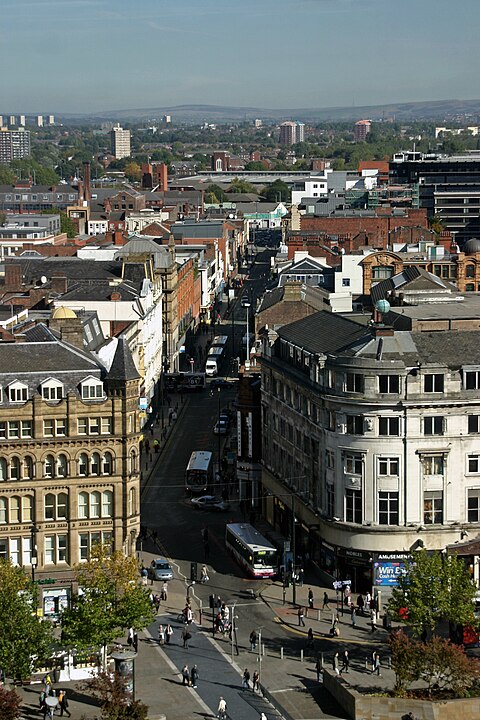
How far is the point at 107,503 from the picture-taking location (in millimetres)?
97250

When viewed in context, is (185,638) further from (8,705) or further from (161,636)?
(8,705)

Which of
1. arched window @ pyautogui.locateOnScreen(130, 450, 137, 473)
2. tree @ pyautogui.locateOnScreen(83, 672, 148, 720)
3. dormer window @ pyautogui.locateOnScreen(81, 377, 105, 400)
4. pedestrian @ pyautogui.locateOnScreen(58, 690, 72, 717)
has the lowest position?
pedestrian @ pyautogui.locateOnScreen(58, 690, 72, 717)

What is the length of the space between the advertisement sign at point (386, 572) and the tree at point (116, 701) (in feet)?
80.1

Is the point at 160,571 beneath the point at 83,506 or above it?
beneath

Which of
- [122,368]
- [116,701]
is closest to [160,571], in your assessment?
[122,368]

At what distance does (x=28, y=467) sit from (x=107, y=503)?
5.12 meters

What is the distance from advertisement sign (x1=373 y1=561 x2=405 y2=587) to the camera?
96.9 meters

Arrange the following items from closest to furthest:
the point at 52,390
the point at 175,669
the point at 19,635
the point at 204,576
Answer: the point at 19,635
the point at 175,669
the point at 52,390
the point at 204,576

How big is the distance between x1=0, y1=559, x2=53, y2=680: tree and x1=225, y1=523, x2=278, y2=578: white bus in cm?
2256

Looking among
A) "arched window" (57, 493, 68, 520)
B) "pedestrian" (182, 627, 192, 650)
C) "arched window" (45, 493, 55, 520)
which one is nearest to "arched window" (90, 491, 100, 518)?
"arched window" (57, 493, 68, 520)

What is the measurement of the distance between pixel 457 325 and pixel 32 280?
7985 centimetres

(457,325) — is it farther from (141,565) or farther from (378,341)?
(141,565)

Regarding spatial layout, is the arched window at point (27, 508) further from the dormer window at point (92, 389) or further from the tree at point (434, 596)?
the tree at point (434, 596)

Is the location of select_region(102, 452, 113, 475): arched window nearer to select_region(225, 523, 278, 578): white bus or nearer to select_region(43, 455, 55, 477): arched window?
select_region(43, 455, 55, 477): arched window
